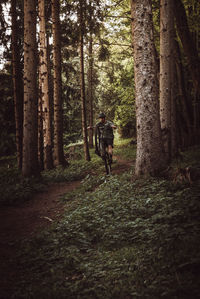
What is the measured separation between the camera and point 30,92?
1026 centimetres

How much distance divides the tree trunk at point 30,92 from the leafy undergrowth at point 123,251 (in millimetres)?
5220

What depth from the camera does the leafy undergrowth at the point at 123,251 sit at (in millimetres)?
2695

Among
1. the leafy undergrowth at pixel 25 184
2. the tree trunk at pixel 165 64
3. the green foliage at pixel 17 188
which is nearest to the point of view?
the green foliage at pixel 17 188

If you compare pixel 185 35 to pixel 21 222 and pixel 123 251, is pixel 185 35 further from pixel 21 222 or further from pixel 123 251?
pixel 123 251

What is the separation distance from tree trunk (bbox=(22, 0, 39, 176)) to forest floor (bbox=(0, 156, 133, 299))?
1593 millimetres

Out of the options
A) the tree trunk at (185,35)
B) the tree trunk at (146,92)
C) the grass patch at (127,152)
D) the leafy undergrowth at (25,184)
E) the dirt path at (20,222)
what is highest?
the tree trunk at (185,35)

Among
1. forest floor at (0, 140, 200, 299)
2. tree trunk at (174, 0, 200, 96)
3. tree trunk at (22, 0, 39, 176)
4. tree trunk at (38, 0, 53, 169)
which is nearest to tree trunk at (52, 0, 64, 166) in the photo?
tree trunk at (38, 0, 53, 169)

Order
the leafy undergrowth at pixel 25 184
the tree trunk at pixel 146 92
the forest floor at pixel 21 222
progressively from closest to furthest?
the forest floor at pixel 21 222, the tree trunk at pixel 146 92, the leafy undergrowth at pixel 25 184

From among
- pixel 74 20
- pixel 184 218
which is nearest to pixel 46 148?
pixel 74 20

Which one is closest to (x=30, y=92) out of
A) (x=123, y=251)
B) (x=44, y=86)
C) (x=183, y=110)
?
(x=44, y=86)

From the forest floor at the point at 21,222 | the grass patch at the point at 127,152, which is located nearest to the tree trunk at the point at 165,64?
the forest floor at the point at 21,222

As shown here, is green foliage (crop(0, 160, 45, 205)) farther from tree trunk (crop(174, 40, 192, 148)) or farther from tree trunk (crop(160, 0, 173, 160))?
tree trunk (crop(174, 40, 192, 148))

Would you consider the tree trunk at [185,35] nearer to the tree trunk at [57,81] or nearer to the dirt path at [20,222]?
the tree trunk at [57,81]

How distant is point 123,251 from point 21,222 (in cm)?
357
